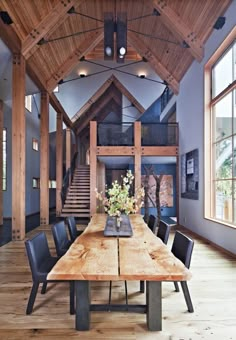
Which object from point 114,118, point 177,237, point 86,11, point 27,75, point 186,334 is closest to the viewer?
point 186,334

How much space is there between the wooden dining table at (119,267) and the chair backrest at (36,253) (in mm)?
409

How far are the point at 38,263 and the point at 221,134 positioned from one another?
14.8 ft

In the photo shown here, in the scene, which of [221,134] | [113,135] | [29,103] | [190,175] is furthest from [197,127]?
[29,103]

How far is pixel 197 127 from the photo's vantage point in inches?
266

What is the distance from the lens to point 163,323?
2400 mm

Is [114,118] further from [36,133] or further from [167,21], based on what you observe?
[167,21]

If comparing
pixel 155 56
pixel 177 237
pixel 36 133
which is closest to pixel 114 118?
pixel 36 133

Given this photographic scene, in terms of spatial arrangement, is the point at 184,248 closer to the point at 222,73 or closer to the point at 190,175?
the point at 222,73

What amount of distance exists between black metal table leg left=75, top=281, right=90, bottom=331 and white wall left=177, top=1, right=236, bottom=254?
3257mm

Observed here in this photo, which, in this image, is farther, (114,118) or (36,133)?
(114,118)

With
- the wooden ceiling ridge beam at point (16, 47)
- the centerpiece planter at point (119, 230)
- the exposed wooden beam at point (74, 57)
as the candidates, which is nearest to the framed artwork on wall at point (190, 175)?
the centerpiece planter at point (119, 230)

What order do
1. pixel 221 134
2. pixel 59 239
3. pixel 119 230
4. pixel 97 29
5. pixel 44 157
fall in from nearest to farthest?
pixel 119 230
pixel 59 239
pixel 221 134
pixel 97 29
pixel 44 157

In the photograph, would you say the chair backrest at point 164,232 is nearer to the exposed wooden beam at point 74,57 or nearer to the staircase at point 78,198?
the staircase at point 78,198

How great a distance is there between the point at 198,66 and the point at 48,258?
5.81 meters
